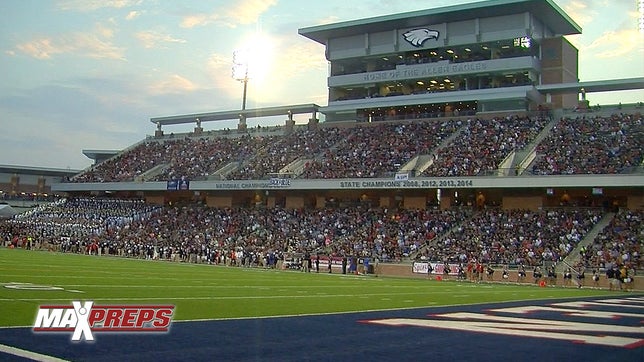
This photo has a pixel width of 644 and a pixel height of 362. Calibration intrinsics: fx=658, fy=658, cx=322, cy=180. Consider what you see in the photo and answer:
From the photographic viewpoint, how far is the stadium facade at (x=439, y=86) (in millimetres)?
40469

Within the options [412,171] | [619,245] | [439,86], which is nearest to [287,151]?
[439,86]

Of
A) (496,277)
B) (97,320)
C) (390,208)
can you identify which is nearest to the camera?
(97,320)

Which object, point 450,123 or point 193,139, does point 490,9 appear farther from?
point 193,139

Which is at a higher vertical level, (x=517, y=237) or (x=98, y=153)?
(x=98, y=153)

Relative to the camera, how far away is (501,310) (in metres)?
13.7

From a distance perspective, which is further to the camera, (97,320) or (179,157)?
(179,157)

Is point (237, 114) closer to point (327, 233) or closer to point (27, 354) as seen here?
point (327, 233)

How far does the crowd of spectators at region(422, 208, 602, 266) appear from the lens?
3247 cm

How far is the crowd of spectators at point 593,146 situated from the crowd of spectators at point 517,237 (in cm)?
245

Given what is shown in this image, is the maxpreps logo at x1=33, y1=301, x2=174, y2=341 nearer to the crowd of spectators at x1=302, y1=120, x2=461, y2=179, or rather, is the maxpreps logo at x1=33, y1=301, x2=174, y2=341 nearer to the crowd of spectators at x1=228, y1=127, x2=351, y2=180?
the crowd of spectators at x1=302, y1=120, x2=461, y2=179

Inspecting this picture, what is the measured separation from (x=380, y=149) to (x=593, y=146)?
1398 cm

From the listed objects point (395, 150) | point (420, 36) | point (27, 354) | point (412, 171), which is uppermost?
point (420, 36)

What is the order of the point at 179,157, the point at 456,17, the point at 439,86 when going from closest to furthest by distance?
1. the point at 456,17
2. the point at 439,86
3. the point at 179,157

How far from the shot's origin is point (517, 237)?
3466cm
